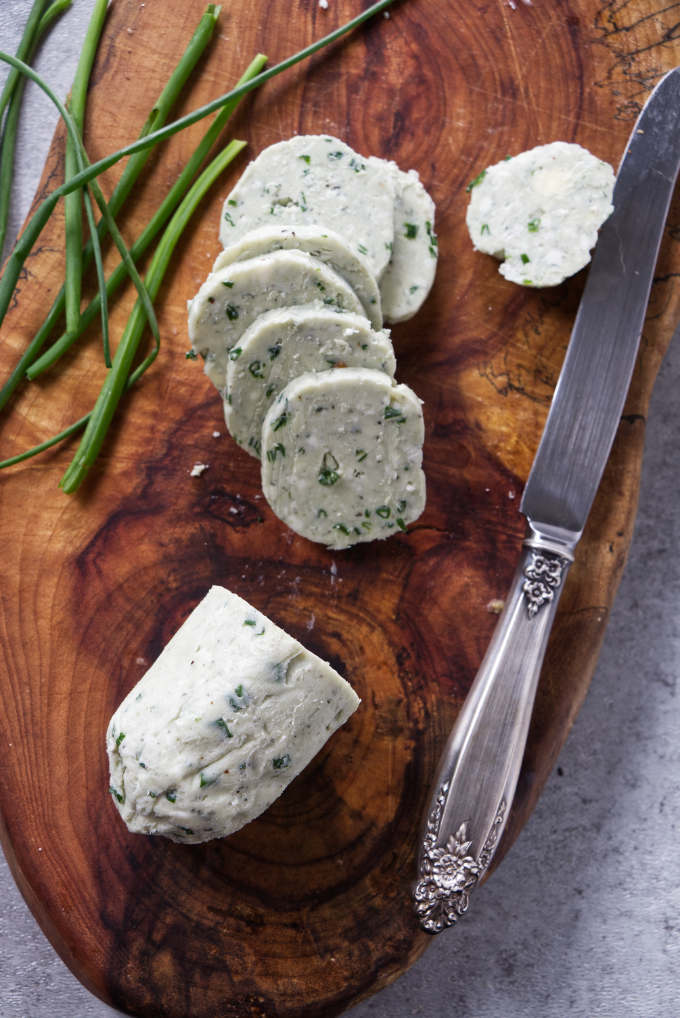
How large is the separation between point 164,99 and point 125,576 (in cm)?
174

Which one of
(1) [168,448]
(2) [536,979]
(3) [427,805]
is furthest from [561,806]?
(1) [168,448]

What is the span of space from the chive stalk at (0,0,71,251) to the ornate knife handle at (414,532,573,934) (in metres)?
2.38

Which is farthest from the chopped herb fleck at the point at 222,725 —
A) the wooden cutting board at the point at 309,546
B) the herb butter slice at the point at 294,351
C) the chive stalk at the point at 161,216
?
the chive stalk at the point at 161,216

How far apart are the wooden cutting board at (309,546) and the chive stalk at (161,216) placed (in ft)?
0.30

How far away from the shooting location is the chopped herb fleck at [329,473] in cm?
276

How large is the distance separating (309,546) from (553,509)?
86cm

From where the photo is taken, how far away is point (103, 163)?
2818mm

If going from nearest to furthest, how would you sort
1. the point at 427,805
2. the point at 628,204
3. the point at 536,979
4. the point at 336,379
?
1. the point at 336,379
2. the point at 427,805
3. the point at 628,204
4. the point at 536,979

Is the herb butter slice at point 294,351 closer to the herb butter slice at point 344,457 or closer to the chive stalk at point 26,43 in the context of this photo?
the herb butter slice at point 344,457

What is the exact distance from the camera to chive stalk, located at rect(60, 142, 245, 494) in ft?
9.70

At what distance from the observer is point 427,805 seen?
279cm

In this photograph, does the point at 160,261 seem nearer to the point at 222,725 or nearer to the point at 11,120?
the point at 11,120

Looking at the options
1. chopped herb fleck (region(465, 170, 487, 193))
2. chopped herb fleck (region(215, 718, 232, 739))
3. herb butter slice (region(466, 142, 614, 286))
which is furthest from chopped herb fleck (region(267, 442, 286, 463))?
chopped herb fleck (region(465, 170, 487, 193))

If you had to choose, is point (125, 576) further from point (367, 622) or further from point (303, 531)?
point (367, 622)
